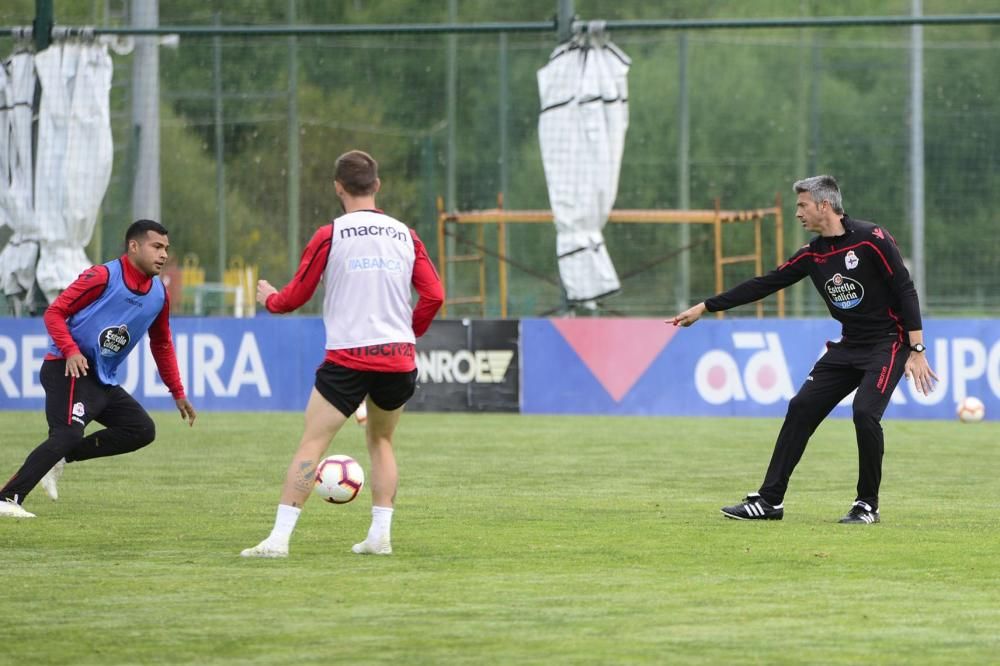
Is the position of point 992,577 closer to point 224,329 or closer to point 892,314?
point 892,314

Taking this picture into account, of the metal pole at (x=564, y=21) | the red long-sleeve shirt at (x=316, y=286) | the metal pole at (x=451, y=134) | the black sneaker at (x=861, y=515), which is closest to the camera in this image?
the red long-sleeve shirt at (x=316, y=286)

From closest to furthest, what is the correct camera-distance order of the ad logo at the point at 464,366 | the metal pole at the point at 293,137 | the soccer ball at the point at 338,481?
1. the soccer ball at the point at 338,481
2. the ad logo at the point at 464,366
3. the metal pole at the point at 293,137

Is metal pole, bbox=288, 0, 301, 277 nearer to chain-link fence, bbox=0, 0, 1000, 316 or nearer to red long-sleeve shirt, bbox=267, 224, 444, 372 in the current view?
chain-link fence, bbox=0, 0, 1000, 316

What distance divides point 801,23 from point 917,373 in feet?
32.1

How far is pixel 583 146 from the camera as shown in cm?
2023

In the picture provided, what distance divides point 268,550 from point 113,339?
90.5 inches

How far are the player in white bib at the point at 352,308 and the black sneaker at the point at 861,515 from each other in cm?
301

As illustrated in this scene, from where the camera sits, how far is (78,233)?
67.6 ft

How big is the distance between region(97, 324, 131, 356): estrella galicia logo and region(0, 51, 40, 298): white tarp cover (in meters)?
11.0

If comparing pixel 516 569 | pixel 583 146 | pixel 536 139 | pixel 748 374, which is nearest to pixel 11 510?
pixel 516 569

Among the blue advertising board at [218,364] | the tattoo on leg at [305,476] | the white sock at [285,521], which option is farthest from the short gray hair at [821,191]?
the blue advertising board at [218,364]

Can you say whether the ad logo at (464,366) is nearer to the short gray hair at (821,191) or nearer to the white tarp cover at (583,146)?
the white tarp cover at (583,146)

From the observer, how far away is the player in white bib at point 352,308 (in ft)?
26.2

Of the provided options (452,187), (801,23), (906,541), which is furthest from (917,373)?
(452,187)
